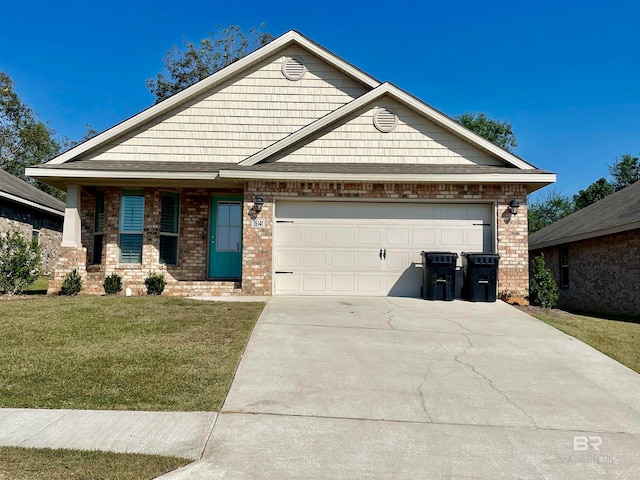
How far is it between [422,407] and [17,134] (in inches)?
1503

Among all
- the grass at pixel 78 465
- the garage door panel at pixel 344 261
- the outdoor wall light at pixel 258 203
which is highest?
the outdoor wall light at pixel 258 203

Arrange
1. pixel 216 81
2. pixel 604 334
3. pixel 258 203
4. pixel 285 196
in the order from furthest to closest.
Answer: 1. pixel 216 81
2. pixel 285 196
3. pixel 258 203
4. pixel 604 334

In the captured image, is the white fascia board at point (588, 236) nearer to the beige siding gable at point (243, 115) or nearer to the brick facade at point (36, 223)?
the beige siding gable at point (243, 115)

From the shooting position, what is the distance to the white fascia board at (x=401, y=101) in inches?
423

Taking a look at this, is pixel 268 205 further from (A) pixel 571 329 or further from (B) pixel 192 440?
(B) pixel 192 440

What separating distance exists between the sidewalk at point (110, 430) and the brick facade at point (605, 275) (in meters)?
13.3

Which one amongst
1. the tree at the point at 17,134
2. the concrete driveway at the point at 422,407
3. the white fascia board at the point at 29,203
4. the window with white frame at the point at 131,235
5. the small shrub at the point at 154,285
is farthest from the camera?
the tree at the point at 17,134

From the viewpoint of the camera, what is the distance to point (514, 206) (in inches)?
410

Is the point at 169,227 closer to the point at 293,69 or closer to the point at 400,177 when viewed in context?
the point at 293,69

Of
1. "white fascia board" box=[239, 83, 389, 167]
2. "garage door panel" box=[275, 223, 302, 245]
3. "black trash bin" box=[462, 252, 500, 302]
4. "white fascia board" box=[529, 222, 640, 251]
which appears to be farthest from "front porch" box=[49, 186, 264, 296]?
"white fascia board" box=[529, 222, 640, 251]

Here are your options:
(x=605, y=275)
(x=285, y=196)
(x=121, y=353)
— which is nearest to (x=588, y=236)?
(x=605, y=275)

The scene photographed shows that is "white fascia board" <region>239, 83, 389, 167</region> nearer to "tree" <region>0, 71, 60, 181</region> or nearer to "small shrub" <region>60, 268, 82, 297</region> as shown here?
"small shrub" <region>60, 268, 82, 297</region>

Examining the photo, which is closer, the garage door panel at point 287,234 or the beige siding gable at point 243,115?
the garage door panel at point 287,234

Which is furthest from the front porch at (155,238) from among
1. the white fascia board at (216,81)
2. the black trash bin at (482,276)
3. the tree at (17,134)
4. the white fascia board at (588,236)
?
the tree at (17,134)
